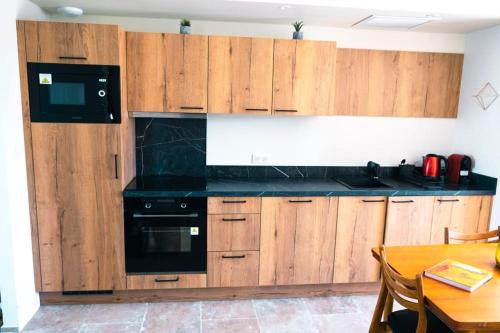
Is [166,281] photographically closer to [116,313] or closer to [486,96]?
[116,313]

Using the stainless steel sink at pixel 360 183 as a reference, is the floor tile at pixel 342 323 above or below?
below

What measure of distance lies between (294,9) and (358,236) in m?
1.89

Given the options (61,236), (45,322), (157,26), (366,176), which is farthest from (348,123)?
(45,322)

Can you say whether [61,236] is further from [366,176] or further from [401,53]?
[401,53]

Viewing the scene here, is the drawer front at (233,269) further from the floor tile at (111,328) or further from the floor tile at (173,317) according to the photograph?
the floor tile at (111,328)

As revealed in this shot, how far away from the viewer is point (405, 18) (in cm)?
291

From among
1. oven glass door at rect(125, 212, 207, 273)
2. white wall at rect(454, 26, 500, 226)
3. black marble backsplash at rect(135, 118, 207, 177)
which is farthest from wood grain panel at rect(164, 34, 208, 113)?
white wall at rect(454, 26, 500, 226)

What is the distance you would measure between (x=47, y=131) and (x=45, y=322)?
140 cm

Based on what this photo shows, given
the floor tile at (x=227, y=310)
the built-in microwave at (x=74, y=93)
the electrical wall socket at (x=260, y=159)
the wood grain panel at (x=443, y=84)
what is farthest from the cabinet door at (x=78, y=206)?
the wood grain panel at (x=443, y=84)

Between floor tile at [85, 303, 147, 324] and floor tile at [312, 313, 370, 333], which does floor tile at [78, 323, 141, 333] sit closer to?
floor tile at [85, 303, 147, 324]

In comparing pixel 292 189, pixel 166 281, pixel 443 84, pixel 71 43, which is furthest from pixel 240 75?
pixel 443 84

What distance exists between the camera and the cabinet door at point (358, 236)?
120 inches

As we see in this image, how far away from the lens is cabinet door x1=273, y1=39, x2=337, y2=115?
303 cm

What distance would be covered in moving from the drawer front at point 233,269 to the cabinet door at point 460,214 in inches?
62.1
